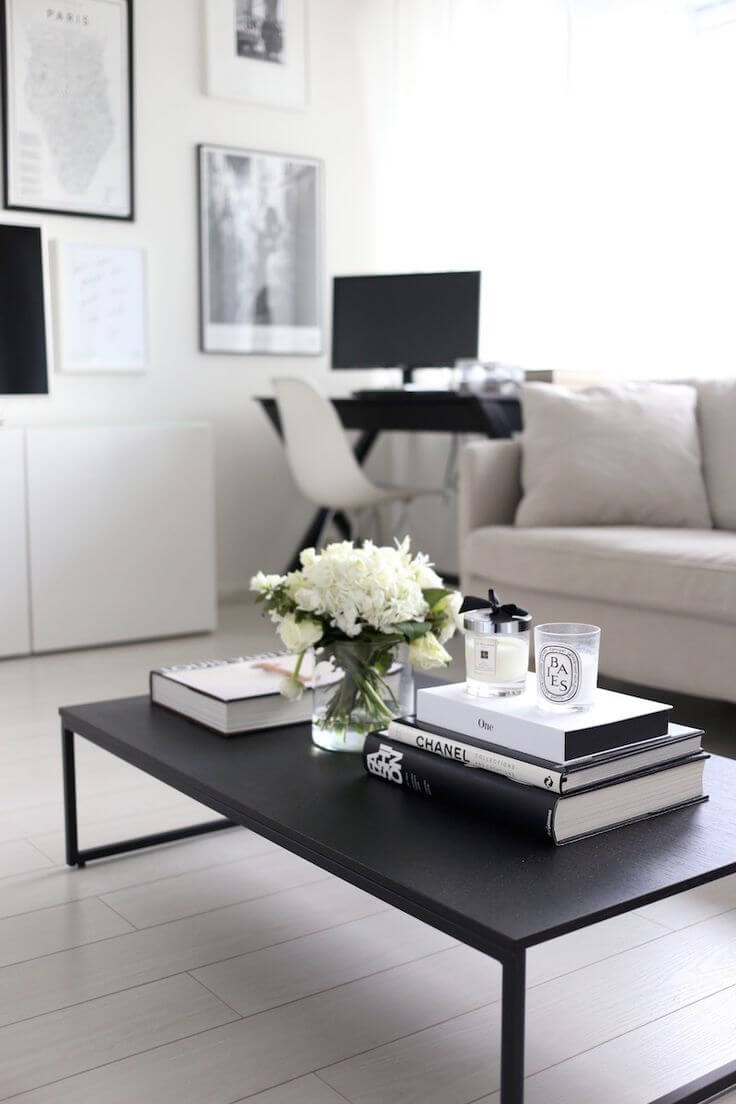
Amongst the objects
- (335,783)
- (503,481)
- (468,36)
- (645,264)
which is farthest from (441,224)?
(335,783)

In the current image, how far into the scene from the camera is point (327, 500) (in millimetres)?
4137

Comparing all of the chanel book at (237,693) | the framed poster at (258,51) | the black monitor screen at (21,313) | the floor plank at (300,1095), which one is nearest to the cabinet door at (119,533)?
the black monitor screen at (21,313)

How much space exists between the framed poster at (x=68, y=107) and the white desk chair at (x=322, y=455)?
92cm

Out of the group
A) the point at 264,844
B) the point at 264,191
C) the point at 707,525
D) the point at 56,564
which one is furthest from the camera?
the point at 264,191

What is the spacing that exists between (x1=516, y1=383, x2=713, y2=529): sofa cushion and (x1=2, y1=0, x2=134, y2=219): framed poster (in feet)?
6.15

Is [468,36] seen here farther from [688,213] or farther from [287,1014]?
[287,1014]

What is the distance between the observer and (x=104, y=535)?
3814 millimetres

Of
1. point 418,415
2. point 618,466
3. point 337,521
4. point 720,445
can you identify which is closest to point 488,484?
point 618,466

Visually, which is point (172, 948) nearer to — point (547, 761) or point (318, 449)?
point (547, 761)

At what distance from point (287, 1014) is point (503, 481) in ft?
6.64

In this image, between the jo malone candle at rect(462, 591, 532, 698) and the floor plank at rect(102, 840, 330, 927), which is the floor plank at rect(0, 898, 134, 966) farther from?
the jo malone candle at rect(462, 591, 532, 698)

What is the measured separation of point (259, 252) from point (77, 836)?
9.70ft

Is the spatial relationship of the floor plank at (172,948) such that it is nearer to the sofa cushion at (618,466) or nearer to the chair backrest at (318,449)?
the sofa cushion at (618,466)

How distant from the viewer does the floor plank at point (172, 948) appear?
1.55 m
